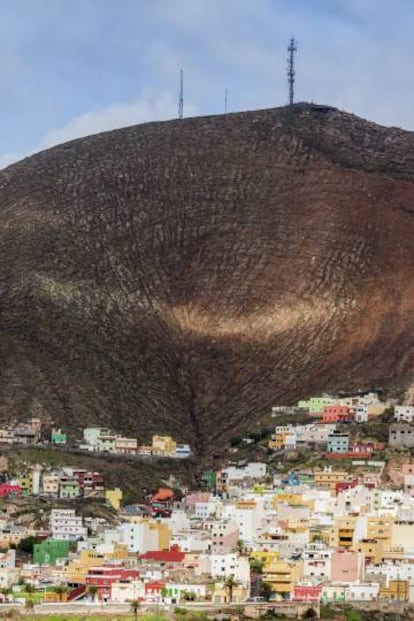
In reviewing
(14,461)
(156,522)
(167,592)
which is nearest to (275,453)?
(14,461)

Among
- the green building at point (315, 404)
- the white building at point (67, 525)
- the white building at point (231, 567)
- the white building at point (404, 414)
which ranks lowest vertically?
the white building at point (231, 567)

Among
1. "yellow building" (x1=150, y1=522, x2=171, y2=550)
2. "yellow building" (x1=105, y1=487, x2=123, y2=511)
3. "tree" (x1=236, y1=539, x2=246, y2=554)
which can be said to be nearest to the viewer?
"tree" (x1=236, y1=539, x2=246, y2=554)

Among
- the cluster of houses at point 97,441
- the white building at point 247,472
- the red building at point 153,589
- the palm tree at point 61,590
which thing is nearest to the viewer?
the red building at point 153,589

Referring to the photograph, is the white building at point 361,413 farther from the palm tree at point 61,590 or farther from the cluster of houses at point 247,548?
the palm tree at point 61,590

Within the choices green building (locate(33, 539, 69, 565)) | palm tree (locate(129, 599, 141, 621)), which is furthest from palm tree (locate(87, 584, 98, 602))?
green building (locate(33, 539, 69, 565))

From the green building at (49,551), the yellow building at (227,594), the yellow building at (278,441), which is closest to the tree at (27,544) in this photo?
the green building at (49,551)

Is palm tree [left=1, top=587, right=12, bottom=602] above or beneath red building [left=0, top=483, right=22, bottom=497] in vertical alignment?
beneath

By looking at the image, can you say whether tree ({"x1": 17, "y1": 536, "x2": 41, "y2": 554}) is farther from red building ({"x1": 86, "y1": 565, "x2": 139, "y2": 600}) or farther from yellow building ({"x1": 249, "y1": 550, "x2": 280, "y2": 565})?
yellow building ({"x1": 249, "y1": 550, "x2": 280, "y2": 565})
